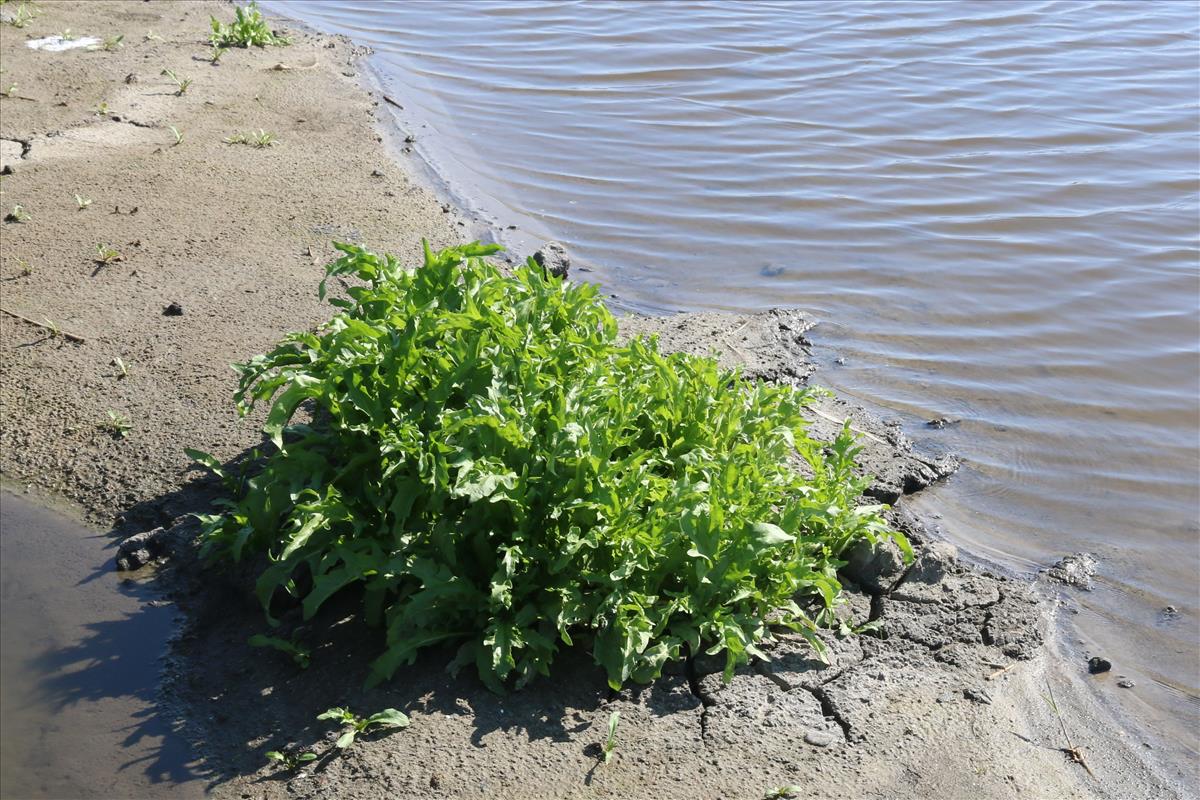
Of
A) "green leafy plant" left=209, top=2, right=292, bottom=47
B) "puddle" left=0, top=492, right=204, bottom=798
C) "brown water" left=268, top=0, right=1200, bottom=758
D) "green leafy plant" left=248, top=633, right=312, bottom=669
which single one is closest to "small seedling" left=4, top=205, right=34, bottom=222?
"puddle" left=0, top=492, right=204, bottom=798

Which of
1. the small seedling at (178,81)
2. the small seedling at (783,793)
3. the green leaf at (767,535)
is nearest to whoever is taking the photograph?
the small seedling at (783,793)

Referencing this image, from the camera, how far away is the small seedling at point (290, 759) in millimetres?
3262

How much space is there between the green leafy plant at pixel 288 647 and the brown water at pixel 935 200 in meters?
2.65

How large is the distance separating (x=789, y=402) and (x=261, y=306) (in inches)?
115

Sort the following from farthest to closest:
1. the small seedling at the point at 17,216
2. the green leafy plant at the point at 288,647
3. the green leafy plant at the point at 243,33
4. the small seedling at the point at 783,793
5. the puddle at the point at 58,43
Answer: the green leafy plant at the point at 243,33 < the puddle at the point at 58,43 < the small seedling at the point at 17,216 < the green leafy plant at the point at 288,647 < the small seedling at the point at 783,793

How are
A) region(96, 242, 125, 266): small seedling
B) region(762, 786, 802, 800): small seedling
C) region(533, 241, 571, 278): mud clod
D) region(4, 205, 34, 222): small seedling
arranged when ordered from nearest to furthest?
region(762, 786, 802, 800): small seedling < region(96, 242, 125, 266): small seedling < region(533, 241, 571, 278): mud clod < region(4, 205, 34, 222): small seedling

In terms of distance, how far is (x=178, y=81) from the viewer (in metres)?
8.99

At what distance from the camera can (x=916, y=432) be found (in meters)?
5.48

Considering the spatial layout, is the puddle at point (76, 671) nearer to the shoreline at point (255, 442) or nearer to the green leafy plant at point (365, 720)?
the shoreline at point (255, 442)

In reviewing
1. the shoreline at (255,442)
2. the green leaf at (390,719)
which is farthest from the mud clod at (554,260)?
Result: the green leaf at (390,719)

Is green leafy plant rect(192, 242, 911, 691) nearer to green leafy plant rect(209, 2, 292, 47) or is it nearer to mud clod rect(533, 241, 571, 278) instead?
mud clod rect(533, 241, 571, 278)

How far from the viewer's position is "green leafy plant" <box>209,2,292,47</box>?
394 inches

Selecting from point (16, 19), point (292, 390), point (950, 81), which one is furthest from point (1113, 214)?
point (16, 19)

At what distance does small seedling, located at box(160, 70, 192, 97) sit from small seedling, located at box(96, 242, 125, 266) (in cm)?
290
